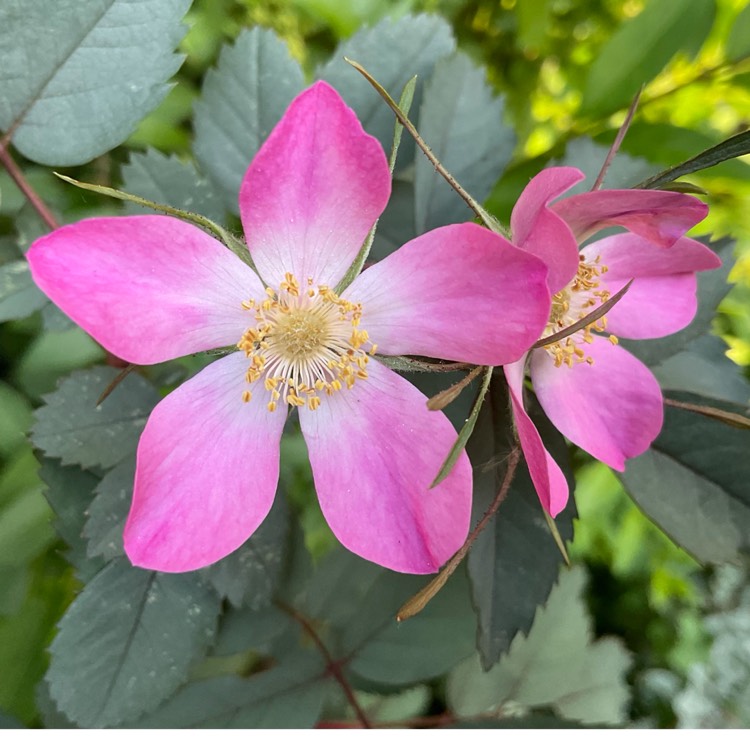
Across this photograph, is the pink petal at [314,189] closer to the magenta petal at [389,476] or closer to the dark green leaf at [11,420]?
the magenta petal at [389,476]

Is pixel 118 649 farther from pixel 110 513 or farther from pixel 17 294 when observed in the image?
pixel 17 294

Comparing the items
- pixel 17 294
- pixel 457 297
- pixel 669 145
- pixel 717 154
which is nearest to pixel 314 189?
pixel 457 297

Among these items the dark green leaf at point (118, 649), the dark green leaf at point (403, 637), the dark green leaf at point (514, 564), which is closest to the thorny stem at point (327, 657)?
the dark green leaf at point (403, 637)

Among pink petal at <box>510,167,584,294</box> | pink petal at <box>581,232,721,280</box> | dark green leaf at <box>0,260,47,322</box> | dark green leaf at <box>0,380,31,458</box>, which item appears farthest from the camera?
dark green leaf at <box>0,380,31,458</box>

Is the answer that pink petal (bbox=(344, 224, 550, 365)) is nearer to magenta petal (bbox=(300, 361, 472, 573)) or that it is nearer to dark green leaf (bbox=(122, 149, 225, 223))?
magenta petal (bbox=(300, 361, 472, 573))

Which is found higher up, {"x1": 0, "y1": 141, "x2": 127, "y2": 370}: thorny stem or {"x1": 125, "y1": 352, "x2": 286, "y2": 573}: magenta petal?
{"x1": 0, "y1": 141, "x2": 127, "y2": 370}: thorny stem


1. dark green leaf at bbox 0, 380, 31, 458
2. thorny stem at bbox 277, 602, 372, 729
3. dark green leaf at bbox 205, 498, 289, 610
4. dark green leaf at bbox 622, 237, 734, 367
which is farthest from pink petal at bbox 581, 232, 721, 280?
dark green leaf at bbox 0, 380, 31, 458
